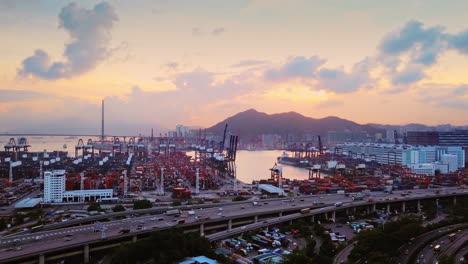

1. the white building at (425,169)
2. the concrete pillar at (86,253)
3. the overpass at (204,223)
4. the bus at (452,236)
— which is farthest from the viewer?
the white building at (425,169)

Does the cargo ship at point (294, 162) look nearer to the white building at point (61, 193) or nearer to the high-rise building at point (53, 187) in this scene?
the white building at point (61, 193)

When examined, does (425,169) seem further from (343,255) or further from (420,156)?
(343,255)

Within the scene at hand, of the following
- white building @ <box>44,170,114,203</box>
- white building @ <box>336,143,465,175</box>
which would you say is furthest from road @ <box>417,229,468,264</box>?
white building @ <box>336,143,465,175</box>

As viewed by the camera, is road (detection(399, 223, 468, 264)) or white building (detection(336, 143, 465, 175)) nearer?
road (detection(399, 223, 468, 264))

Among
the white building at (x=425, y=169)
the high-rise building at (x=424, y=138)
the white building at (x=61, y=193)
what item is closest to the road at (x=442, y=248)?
the white building at (x=61, y=193)

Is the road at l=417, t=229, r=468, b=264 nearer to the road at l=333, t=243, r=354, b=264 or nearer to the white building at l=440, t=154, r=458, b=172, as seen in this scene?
the road at l=333, t=243, r=354, b=264

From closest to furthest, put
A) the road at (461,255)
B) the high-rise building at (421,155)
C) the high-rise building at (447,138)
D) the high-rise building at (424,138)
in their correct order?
the road at (461,255)
the high-rise building at (421,155)
the high-rise building at (447,138)
the high-rise building at (424,138)

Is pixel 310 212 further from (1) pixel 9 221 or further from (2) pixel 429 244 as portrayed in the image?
(1) pixel 9 221
